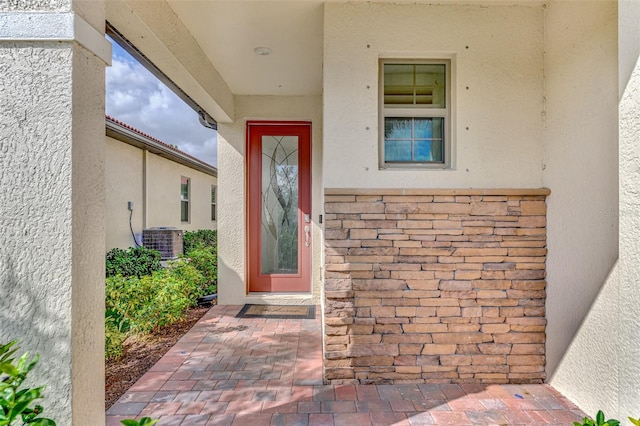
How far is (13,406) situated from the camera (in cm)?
119

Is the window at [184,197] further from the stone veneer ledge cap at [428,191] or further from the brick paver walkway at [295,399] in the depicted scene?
the stone veneer ledge cap at [428,191]

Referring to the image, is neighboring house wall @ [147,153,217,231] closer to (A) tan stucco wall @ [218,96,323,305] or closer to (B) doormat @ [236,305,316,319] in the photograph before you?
(A) tan stucco wall @ [218,96,323,305]

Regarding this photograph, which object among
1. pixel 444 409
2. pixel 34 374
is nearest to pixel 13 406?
pixel 34 374

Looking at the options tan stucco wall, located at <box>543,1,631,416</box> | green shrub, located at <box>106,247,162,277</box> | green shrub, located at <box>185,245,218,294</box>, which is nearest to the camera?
tan stucco wall, located at <box>543,1,631,416</box>

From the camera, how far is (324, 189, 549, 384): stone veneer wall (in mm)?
3021

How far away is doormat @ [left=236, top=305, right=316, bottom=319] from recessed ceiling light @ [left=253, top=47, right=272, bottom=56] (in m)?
3.50

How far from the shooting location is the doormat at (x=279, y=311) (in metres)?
4.94

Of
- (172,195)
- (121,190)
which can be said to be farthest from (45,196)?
(172,195)

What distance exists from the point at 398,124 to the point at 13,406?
3097 millimetres

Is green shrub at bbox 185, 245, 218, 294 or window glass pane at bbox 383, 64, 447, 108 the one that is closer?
window glass pane at bbox 383, 64, 447, 108

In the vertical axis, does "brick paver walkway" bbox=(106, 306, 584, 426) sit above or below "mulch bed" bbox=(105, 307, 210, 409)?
above

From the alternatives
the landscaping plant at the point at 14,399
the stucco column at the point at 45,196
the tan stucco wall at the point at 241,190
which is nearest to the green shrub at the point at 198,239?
the tan stucco wall at the point at 241,190

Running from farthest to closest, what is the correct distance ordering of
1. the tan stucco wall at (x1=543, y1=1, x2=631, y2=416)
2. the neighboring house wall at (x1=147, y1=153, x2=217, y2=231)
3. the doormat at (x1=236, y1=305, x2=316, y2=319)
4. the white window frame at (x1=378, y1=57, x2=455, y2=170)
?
the neighboring house wall at (x1=147, y1=153, x2=217, y2=231), the doormat at (x1=236, y1=305, x2=316, y2=319), the white window frame at (x1=378, y1=57, x2=455, y2=170), the tan stucco wall at (x1=543, y1=1, x2=631, y2=416)

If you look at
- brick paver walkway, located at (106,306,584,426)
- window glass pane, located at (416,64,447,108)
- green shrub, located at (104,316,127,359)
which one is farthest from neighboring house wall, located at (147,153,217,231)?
window glass pane, located at (416,64,447,108)
